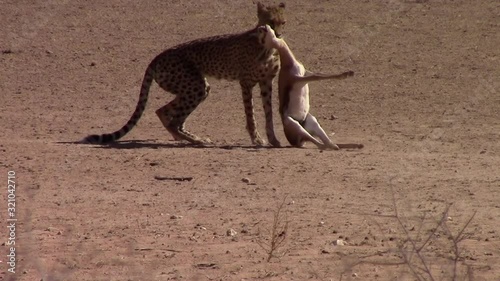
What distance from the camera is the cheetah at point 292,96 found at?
10.8 m

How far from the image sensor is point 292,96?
1103 centimetres

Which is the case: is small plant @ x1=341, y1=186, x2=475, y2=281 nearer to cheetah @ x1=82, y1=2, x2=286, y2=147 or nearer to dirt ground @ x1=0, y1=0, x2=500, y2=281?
dirt ground @ x1=0, y1=0, x2=500, y2=281

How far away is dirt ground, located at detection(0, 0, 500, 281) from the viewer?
23.9 ft

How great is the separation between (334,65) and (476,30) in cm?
214

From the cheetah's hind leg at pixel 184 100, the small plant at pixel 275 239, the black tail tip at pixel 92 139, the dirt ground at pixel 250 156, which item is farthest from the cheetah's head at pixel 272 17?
the small plant at pixel 275 239

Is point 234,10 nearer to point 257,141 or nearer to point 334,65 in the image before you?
point 334,65

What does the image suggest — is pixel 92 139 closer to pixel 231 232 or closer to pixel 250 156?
pixel 250 156

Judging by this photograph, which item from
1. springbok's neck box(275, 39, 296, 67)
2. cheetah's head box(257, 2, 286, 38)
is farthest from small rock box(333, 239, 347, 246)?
cheetah's head box(257, 2, 286, 38)

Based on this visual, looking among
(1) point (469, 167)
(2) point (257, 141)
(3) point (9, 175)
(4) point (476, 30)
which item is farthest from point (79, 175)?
(4) point (476, 30)

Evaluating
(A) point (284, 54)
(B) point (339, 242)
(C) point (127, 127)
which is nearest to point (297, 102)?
(A) point (284, 54)

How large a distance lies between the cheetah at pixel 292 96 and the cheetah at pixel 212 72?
149 mm

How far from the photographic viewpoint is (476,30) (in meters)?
15.6

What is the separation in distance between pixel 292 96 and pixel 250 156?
0.92 m

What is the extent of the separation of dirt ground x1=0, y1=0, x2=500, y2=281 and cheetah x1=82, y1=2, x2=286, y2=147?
0.29 meters
